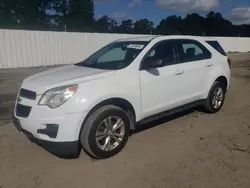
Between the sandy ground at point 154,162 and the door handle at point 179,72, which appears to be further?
the door handle at point 179,72

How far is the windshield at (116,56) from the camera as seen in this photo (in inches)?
180

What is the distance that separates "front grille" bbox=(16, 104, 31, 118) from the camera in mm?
3785

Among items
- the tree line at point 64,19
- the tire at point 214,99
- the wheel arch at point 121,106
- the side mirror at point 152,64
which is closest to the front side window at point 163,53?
the side mirror at point 152,64

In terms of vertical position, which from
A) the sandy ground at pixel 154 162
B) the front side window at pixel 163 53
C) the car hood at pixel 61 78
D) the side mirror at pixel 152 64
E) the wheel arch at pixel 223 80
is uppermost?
the front side window at pixel 163 53

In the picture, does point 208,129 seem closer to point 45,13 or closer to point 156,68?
point 156,68

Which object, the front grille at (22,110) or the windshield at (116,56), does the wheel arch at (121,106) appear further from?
the front grille at (22,110)

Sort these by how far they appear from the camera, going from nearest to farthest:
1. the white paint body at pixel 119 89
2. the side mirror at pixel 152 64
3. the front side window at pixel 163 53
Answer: the white paint body at pixel 119 89, the side mirror at pixel 152 64, the front side window at pixel 163 53

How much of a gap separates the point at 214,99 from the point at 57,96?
374cm

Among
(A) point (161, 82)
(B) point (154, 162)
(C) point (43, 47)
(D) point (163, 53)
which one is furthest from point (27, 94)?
(C) point (43, 47)

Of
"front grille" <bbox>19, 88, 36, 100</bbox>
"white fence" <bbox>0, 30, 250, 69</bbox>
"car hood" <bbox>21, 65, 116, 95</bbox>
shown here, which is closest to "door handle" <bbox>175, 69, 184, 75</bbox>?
"car hood" <bbox>21, 65, 116, 95</bbox>

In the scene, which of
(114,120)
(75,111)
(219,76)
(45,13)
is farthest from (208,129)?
(45,13)

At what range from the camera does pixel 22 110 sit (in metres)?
3.91

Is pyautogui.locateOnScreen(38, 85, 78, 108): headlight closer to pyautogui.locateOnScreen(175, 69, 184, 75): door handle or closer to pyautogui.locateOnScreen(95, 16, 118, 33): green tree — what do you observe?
pyautogui.locateOnScreen(175, 69, 184, 75): door handle

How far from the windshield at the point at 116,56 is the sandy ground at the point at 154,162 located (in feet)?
4.32
